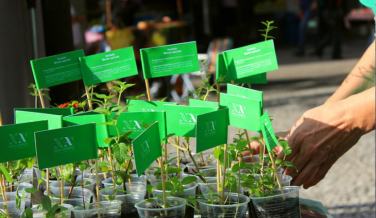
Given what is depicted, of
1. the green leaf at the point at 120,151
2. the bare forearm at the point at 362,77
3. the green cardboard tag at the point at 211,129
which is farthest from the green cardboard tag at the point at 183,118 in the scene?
the bare forearm at the point at 362,77

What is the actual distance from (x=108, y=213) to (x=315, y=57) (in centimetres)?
1006

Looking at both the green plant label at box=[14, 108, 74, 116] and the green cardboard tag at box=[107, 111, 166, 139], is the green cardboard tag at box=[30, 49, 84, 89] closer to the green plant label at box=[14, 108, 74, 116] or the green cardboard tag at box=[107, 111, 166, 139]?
the green plant label at box=[14, 108, 74, 116]

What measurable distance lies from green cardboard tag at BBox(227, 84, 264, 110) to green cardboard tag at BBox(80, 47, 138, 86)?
295mm

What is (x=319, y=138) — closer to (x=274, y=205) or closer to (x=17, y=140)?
(x=274, y=205)

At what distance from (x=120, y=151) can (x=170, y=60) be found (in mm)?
362

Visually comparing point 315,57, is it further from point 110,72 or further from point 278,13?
point 110,72

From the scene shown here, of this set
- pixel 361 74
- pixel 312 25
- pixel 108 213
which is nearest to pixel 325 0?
pixel 312 25

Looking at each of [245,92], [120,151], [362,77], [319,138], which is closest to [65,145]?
[120,151]

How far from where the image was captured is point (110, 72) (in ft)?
5.05

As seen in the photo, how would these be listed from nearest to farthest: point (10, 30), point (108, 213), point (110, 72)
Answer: point (108, 213) < point (110, 72) < point (10, 30)

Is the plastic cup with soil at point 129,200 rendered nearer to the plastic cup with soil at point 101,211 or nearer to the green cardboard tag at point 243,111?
the plastic cup with soil at point 101,211

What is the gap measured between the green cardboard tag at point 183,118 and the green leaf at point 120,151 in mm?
139

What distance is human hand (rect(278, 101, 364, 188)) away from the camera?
1620 mm

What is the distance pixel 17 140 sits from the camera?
4.21 feet
